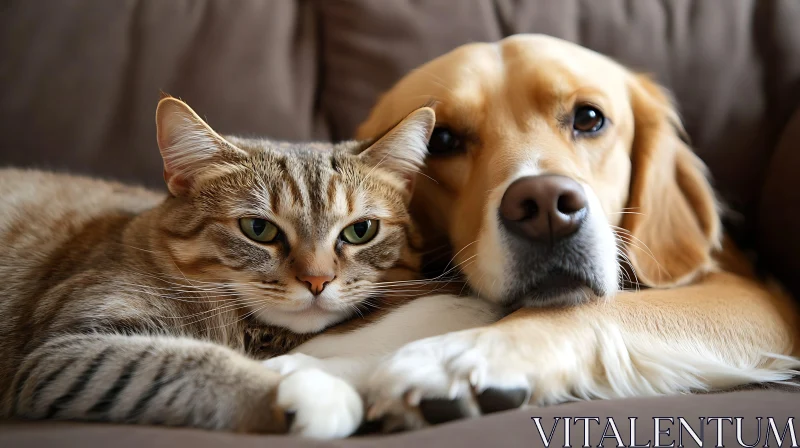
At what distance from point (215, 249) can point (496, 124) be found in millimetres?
649

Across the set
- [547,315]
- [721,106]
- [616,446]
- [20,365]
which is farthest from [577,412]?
[721,106]

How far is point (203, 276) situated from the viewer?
1.16 meters

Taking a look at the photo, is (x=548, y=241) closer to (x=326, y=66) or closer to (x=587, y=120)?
(x=587, y=120)

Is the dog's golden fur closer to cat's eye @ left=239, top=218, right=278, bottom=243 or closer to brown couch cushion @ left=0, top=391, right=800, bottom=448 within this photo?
brown couch cushion @ left=0, top=391, right=800, bottom=448

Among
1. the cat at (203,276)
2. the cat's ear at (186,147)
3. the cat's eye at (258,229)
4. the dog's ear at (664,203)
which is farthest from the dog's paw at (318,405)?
the dog's ear at (664,203)

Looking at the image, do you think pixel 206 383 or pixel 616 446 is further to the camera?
pixel 206 383

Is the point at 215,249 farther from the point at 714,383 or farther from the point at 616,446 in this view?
the point at 714,383

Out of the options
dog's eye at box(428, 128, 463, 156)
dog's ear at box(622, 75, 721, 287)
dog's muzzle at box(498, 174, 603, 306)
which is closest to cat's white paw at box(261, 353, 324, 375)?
dog's muzzle at box(498, 174, 603, 306)

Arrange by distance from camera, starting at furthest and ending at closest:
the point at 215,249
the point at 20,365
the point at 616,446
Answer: the point at 215,249, the point at 20,365, the point at 616,446

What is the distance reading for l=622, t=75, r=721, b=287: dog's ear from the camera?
4.42 feet

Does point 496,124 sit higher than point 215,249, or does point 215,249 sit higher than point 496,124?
point 496,124

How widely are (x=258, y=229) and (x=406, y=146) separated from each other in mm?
362

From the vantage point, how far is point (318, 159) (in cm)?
125

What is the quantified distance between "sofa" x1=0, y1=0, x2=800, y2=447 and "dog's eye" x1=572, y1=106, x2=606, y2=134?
577 millimetres
